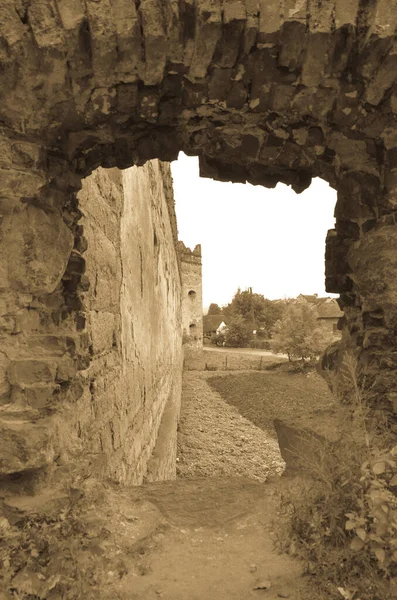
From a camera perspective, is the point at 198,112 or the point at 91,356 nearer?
the point at 198,112

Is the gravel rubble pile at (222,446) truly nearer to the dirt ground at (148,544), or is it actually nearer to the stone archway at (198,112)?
the dirt ground at (148,544)

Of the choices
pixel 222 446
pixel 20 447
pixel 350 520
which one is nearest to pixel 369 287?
pixel 350 520

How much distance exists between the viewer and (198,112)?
7.11ft

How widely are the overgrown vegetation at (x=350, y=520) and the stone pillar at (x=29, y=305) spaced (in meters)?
1.24

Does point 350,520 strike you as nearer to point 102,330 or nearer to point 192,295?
point 102,330

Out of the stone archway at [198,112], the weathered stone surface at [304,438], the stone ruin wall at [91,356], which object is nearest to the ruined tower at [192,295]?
the stone ruin wall at [91,356]

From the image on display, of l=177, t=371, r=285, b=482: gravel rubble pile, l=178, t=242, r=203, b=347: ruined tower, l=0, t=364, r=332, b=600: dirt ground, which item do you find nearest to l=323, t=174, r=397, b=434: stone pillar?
l=0, t=364, r=332, b=600: dirt ground

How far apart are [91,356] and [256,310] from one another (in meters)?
33.6

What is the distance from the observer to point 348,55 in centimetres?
183

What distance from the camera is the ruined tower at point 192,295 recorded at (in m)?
24.1

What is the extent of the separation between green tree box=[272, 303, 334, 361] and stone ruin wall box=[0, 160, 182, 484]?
13.6 m

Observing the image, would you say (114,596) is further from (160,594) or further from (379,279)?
(379,279)

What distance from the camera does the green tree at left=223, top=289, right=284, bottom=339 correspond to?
34938 mm

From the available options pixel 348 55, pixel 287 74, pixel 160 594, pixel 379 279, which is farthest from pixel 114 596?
pixel 348 55
